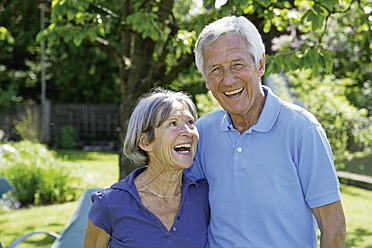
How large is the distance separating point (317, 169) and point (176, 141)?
2.29 feet

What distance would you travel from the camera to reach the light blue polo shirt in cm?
181

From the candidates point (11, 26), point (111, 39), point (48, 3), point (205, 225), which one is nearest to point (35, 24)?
point (11, 26)

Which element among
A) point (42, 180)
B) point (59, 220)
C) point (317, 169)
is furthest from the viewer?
point (42, 180)

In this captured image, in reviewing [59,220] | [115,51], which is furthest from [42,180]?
[115,51]

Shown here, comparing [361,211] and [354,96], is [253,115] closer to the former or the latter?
A: [361,211]

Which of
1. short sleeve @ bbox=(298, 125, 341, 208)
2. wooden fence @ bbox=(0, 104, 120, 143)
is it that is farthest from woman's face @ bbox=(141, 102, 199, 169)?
wooden fence @ bbox=(0, 104, 120, 143)

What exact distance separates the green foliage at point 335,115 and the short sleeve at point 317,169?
617 centimetres

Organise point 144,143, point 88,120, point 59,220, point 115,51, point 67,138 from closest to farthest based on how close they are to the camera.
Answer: point 144,143 < point 115,51 < point 59,220 < point 67,138 < point 88,120

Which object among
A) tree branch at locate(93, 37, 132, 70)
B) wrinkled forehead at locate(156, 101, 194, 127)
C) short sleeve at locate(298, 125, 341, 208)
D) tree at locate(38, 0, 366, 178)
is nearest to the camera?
short sleeve at locate(298, 125, 341, 208)

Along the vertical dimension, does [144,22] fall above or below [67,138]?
above

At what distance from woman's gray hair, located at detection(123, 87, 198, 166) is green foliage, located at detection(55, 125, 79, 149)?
50.1 ft

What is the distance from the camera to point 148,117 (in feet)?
7.21

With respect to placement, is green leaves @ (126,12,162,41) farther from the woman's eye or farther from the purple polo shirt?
the purple polo shirt

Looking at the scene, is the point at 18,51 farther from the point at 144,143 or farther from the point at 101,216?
the point at 101,216
